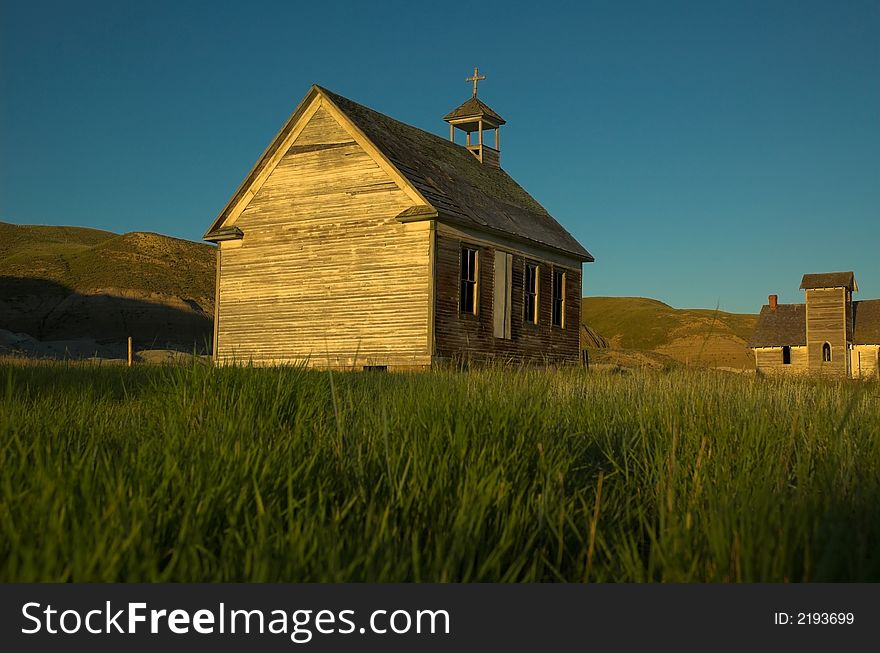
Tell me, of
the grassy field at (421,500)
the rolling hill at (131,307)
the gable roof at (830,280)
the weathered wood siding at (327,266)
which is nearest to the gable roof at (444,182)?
the weathered wood siding at (327,266)

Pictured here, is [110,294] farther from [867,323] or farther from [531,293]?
[867,323]

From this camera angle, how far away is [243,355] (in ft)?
76.6

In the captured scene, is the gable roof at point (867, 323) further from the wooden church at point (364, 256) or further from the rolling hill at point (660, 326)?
the rolling hill at point (660, 326)

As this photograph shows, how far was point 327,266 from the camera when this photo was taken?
73.2 feet

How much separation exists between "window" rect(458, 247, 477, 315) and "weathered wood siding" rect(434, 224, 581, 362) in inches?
5.8

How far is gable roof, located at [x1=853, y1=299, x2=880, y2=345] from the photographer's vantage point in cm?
4869

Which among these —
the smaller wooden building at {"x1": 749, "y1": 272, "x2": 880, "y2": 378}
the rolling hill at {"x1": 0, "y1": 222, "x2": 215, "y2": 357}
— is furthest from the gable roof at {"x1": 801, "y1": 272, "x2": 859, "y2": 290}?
the rolling hill at {"x1": 0, "y1": 222, "x2": 215, "y2": 357}

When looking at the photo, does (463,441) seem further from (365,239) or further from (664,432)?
(365,239)

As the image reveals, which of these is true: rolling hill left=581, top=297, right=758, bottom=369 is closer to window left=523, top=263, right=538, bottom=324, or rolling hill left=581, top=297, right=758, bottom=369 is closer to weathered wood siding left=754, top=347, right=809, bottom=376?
weathered wood siding left=754, top=347, right=809, bottom=376

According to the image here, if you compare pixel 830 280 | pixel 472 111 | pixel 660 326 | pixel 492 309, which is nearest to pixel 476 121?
pixel 472 111

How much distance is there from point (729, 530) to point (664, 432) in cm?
267

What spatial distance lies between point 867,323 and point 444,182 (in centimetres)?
3649

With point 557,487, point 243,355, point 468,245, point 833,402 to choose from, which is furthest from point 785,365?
point 557,487

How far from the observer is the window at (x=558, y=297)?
89.3ft
